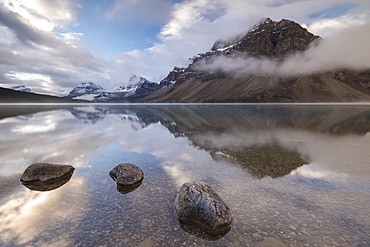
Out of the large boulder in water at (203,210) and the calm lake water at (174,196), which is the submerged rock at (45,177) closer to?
the calm lake water at (174,196)

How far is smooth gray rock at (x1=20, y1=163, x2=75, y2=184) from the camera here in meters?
10.7

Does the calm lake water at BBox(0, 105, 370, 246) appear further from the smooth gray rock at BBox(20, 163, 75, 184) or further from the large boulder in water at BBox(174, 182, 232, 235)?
the smooth gray rock at BBox(20, 163, 75, 184)

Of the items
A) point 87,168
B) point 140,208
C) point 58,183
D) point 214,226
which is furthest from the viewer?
point 87,168

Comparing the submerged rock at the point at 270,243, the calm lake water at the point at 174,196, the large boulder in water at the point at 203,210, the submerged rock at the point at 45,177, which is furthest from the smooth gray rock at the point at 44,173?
the submerged rock at the point at 270,243

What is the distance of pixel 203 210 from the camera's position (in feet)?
23.9

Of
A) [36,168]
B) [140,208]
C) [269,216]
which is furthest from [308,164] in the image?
[36,168]

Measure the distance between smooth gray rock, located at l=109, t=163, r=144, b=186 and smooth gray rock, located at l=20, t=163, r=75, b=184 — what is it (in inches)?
112

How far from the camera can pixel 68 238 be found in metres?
6.37

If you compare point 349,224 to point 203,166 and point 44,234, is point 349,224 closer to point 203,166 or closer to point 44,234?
point 203,166

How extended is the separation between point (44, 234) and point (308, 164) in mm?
15381

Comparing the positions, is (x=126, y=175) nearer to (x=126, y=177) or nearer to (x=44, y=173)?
(x=126, y=177)

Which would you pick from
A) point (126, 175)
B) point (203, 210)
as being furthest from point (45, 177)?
point (203, 210)

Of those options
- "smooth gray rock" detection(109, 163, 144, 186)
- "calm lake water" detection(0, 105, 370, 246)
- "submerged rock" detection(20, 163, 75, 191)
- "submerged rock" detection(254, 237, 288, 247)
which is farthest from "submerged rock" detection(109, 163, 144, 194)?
"submerged rock" detection(254, 237, 288, 247)

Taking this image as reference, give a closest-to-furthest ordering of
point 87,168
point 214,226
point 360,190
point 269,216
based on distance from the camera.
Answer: point 214,226 → point 269,216 → point 360,190 → point 87,168
